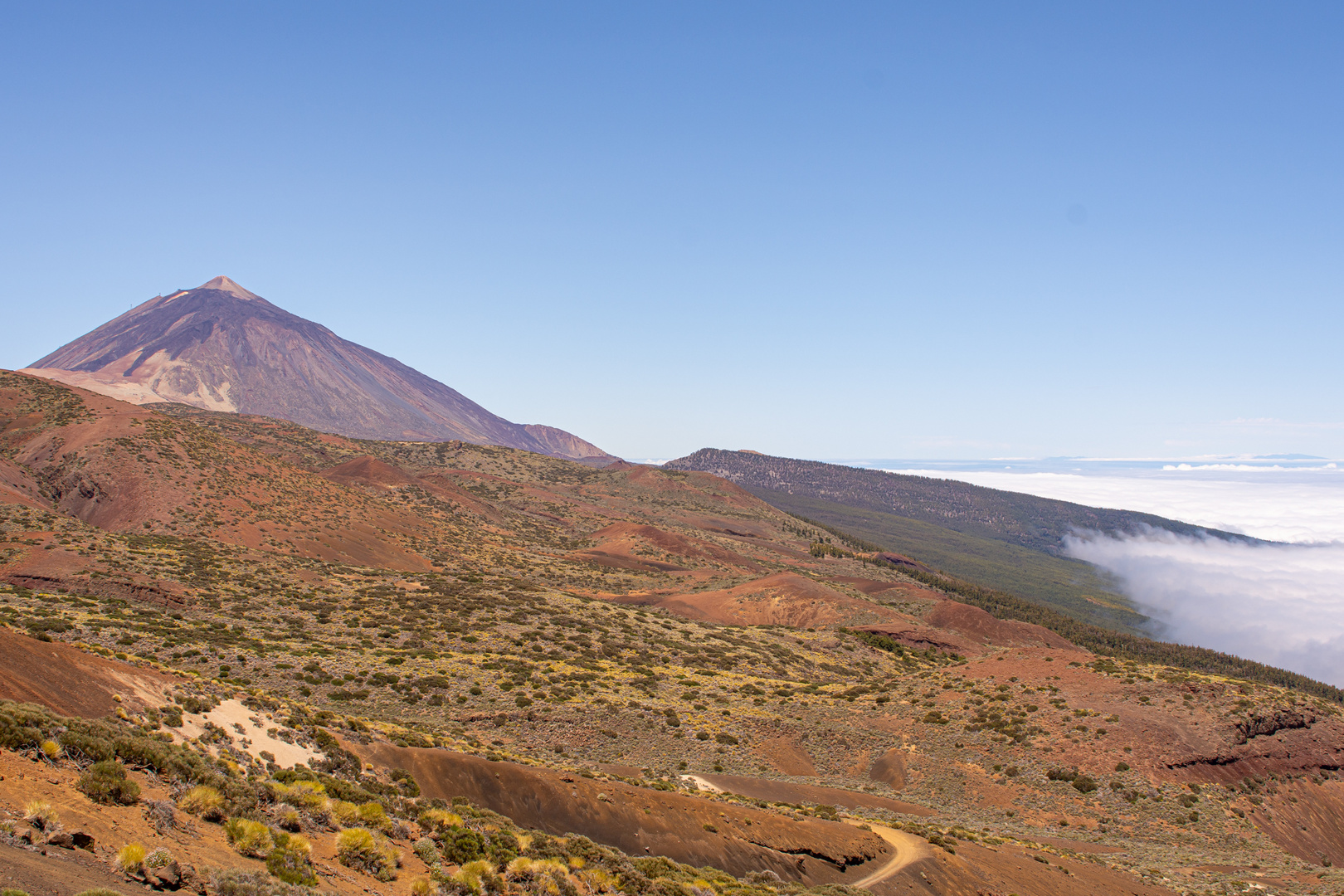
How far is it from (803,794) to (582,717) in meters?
9.46

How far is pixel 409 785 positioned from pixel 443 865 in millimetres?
5748

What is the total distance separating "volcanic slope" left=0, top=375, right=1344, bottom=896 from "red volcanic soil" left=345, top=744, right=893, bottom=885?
82mm

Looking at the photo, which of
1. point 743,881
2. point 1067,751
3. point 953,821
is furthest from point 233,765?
point 1067,751

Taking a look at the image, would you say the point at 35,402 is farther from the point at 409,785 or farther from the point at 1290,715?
the point at 1290,715

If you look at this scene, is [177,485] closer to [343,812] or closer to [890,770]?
[343,812]

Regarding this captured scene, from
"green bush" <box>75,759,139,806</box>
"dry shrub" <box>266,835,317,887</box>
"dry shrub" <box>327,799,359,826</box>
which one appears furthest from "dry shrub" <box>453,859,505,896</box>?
"green bush" <box>75,759,139,806</box>

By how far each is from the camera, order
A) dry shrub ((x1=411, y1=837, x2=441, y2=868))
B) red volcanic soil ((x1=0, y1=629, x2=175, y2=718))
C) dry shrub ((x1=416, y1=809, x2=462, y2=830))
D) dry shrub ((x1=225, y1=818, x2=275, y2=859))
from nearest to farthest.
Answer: dry shrub ((x1=225, y1=818, x2=275, y2=859))
dry shrub ((x1=411, y1=837, x2=441, y2=868))
dry shrub ((x1=416, y1=809, x2=462, y2=830))
red volcanic soil ((x1=0, y1=629, x2=175, y2=718))

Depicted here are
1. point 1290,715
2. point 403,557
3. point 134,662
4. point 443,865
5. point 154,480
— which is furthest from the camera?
point 403,557

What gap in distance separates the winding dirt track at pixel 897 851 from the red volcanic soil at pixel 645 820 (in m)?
0.30

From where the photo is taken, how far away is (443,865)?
11789 mm

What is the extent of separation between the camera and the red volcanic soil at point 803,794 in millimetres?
25609

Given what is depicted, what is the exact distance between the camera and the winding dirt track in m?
17.8

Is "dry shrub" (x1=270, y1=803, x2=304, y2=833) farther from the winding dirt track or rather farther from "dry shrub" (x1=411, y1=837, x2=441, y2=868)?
the winding dirt track

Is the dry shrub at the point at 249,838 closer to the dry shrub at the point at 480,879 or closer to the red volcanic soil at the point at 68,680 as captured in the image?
the dry shrub at the point at 480,879
